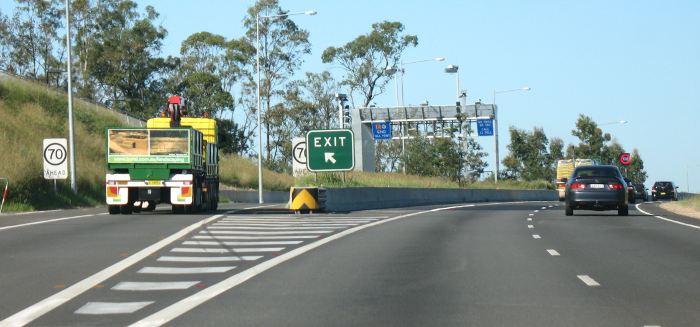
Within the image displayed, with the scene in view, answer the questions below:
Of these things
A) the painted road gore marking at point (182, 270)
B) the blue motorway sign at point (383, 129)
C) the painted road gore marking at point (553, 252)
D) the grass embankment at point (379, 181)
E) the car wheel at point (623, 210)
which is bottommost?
the painted road gore marking at point (553, 252)

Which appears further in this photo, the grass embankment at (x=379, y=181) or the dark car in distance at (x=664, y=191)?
the dark car in distance at (x=664, y=191)

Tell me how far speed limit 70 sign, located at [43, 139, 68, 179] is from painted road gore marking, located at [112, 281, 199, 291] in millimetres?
25692

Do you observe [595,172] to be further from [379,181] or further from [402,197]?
[379,181]

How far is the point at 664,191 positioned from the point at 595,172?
48106mm

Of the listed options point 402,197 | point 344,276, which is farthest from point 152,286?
point 402,197

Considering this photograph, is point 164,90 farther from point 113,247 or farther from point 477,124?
point 113,247

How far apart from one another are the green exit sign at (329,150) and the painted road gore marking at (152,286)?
23267mm

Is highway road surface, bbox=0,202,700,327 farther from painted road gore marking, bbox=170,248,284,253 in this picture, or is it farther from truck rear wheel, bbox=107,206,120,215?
truck rear wheel, bbox=107,206,120,215

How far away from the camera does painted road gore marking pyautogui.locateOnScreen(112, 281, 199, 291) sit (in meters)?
12.8

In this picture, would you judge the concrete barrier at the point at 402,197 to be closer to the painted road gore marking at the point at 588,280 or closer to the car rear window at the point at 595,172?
the car rear window at the point at 595,172

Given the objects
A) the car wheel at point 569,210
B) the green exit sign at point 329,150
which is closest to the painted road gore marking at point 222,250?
the car wheel at point 569,210

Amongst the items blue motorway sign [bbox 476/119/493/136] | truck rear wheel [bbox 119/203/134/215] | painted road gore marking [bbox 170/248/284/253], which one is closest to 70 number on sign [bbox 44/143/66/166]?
truck rear wheel [bbox 119/203/134/215]

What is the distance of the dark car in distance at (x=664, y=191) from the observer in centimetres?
7869

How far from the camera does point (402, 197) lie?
49.9m
